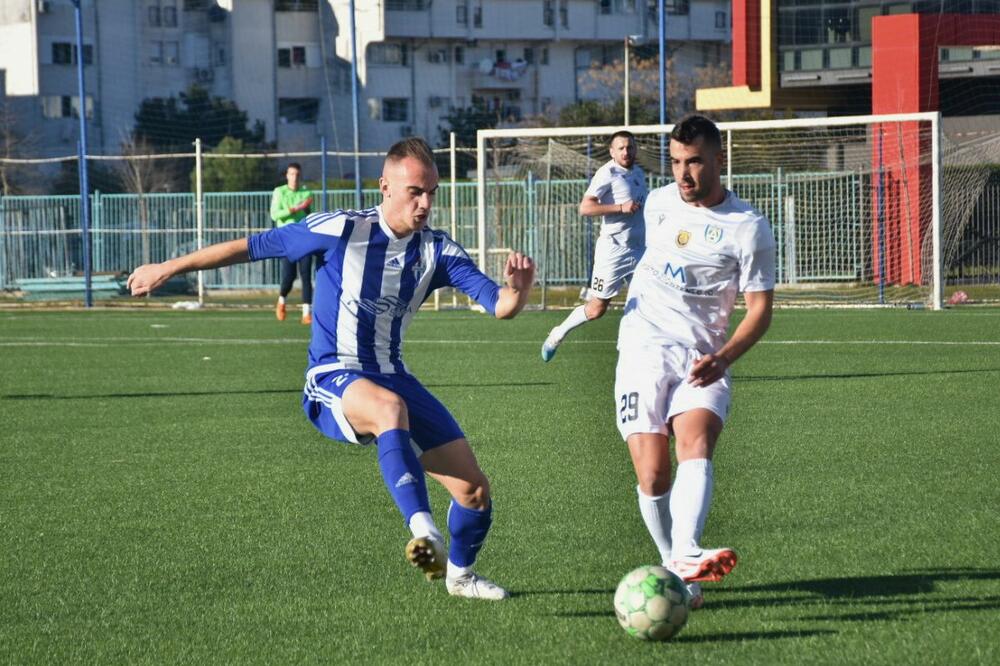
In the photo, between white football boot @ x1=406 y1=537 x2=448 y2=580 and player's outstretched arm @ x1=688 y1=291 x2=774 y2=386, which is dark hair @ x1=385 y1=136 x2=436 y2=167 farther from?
white football boot @ x1=406 y1=537 x2=448 y2=580

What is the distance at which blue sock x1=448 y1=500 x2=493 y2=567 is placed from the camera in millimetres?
5582

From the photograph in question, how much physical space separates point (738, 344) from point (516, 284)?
85 centimetres

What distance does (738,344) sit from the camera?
17.9ft

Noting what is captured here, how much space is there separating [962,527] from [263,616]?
314cm

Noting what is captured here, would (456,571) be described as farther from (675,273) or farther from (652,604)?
(675,273)

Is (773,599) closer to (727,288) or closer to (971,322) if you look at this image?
(727,288)

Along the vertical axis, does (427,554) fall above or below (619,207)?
below

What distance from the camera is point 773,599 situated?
17.7 ft

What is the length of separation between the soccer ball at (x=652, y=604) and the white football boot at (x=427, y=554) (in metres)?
0.64

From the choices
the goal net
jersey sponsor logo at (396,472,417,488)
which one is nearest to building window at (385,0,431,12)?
the goal net

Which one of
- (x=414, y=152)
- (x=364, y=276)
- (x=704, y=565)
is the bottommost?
(x=704, y=565)

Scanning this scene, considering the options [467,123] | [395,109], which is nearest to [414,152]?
[467,123]

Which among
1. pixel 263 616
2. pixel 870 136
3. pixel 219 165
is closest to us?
pixel 263 616

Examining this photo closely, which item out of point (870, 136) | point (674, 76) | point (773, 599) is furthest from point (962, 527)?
point (674, 76)
